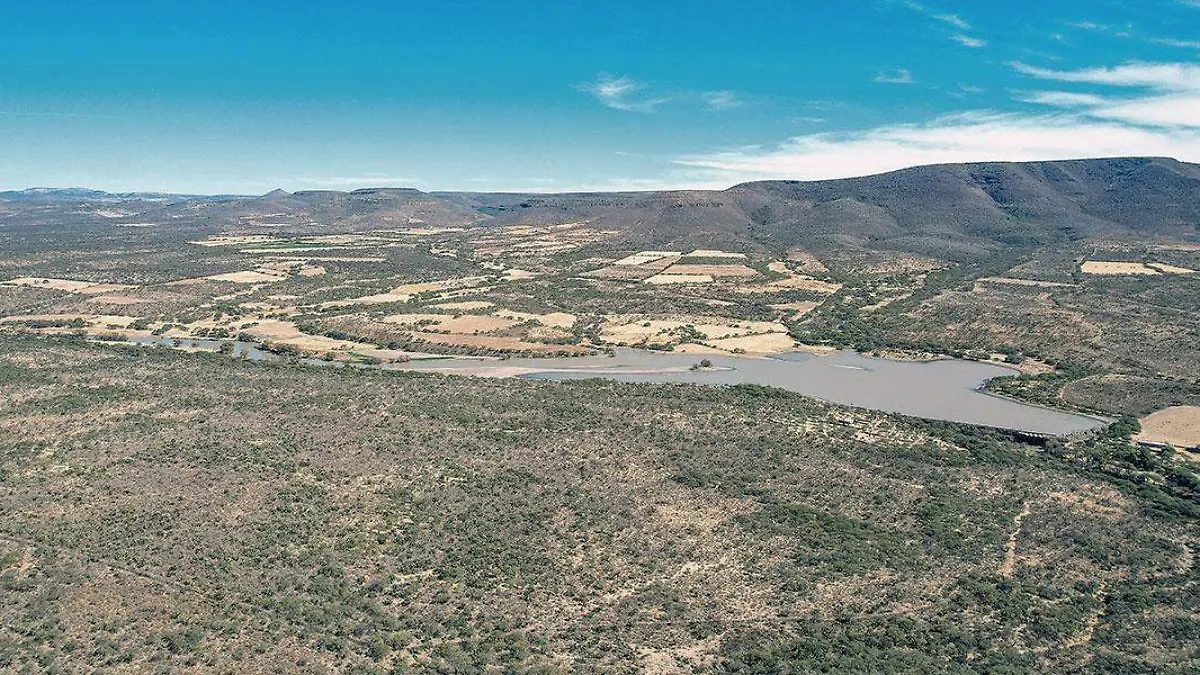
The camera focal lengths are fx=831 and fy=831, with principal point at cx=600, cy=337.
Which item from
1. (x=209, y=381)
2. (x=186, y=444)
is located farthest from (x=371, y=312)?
(x=186, y=444)

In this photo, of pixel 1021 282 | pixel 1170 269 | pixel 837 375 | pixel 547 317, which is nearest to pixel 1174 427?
pixel 837 375

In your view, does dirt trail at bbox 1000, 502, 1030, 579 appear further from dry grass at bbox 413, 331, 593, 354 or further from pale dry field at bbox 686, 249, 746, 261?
pale dry field at bbox 686, 249, 746, 261

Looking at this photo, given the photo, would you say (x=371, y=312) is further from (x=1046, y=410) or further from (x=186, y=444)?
(x=1046, y=410)

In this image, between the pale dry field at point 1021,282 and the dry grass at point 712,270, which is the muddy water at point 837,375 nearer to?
the pale dry field at point 1021,282

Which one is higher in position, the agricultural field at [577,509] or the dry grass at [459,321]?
the dry grass at [459,321]

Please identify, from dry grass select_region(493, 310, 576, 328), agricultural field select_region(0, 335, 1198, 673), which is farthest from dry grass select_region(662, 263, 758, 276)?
agricultural field select_region(0, 335, 1198, 673)

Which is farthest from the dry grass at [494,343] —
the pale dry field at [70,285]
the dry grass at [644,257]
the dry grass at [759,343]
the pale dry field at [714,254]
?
the pale dry field at [714,254]

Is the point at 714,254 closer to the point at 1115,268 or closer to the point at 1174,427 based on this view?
the point at 1115,268
